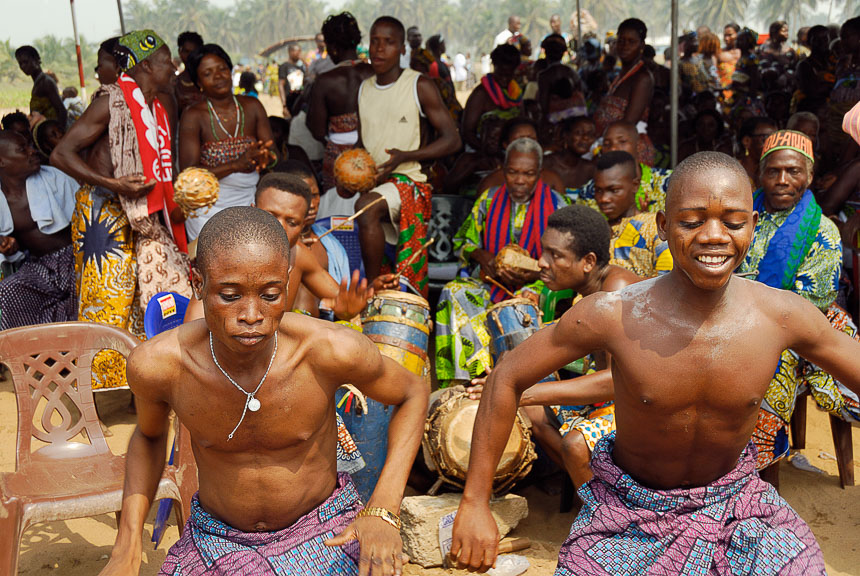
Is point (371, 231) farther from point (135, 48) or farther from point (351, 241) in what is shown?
point (135, 48)

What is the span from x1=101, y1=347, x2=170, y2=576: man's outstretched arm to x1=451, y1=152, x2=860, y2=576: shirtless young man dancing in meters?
0.91

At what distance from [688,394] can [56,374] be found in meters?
2.57

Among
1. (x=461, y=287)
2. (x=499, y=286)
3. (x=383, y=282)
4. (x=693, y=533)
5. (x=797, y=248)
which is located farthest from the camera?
(x=461, y=287)

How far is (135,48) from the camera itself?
4.89m

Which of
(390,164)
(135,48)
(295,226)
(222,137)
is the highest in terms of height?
(135,48)

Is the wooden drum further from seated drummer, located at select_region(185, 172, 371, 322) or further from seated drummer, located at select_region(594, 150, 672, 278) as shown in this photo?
seated drummer, located at select_region(594, 150, 672, 278)

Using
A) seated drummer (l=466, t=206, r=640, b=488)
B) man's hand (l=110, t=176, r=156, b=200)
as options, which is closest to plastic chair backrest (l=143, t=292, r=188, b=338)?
man's hand (l=110, t=176, r=156, b=200)

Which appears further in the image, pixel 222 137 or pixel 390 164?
pixel 390 164

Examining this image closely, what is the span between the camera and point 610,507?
7.61 feet

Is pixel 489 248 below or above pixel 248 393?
below

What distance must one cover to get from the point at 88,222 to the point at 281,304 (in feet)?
11.1

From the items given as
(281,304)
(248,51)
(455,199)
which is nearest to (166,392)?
(281,304)

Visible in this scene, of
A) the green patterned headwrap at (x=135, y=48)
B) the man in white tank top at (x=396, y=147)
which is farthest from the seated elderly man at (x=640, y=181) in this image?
the green patterned headwrap at (x=135, y=48)

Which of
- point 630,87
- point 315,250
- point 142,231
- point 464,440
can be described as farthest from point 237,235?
point 630,87
